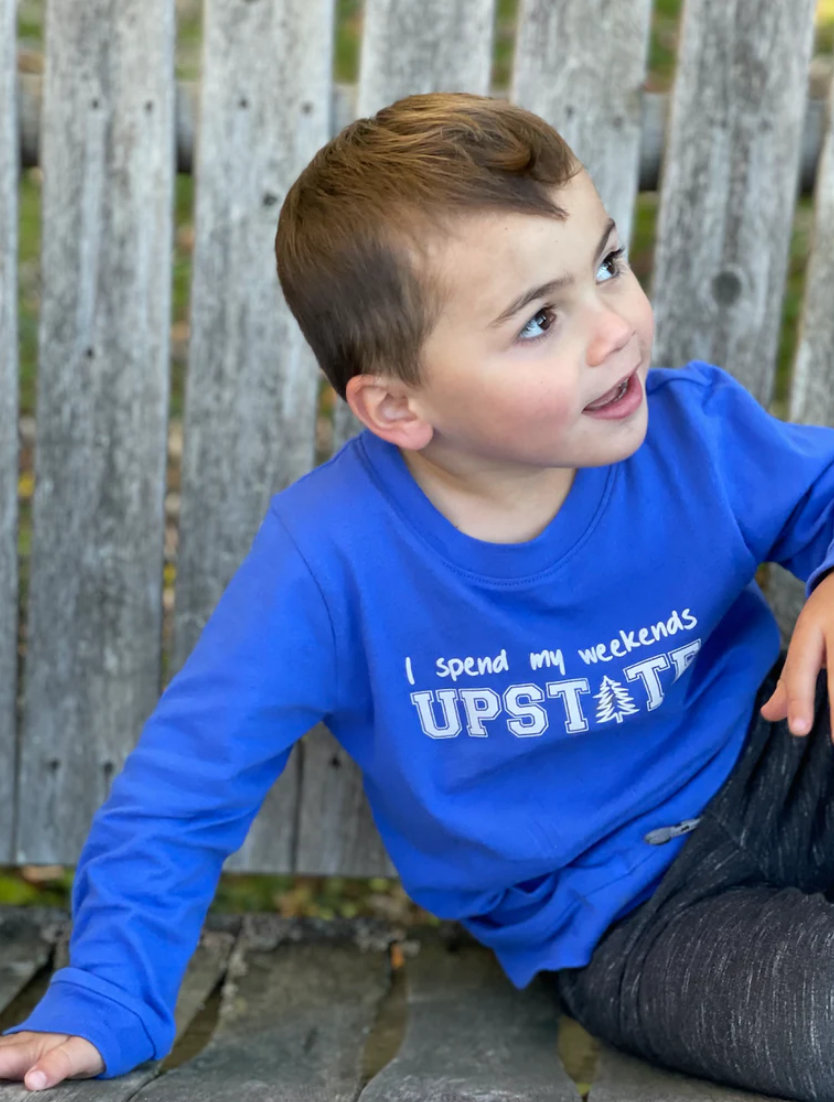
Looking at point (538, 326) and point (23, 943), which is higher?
point (538, 326)

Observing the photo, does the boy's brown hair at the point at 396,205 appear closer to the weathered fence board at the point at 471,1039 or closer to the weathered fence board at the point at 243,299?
the weathered fence board at the point at 243,299

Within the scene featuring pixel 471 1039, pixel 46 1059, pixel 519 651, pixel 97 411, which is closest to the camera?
pixel 46 1059

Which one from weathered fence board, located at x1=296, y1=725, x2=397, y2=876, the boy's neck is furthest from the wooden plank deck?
the boy's neck

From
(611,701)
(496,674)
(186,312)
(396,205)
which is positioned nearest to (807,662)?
(611,701)

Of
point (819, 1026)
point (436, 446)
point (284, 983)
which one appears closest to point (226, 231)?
point (436, 446)

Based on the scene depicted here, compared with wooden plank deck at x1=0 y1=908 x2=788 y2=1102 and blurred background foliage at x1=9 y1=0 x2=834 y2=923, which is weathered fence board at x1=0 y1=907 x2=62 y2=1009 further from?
blurred background foliage at x1=9 y1=0 x2=834 y2=923

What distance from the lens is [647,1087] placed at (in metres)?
1.70

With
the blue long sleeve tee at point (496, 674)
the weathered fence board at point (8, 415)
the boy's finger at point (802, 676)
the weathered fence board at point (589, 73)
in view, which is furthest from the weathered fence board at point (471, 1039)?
the weathered fence board at point (589, 73)

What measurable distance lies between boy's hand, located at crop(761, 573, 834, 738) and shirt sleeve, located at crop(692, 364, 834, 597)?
0.56 feet

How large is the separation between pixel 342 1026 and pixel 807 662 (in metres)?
0.91

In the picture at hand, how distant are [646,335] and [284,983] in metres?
1.18

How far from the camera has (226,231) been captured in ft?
7.12

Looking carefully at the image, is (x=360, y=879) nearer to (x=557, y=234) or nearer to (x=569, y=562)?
(x=569, y=562)

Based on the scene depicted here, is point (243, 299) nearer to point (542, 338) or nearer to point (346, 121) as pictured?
point (346, 121)
